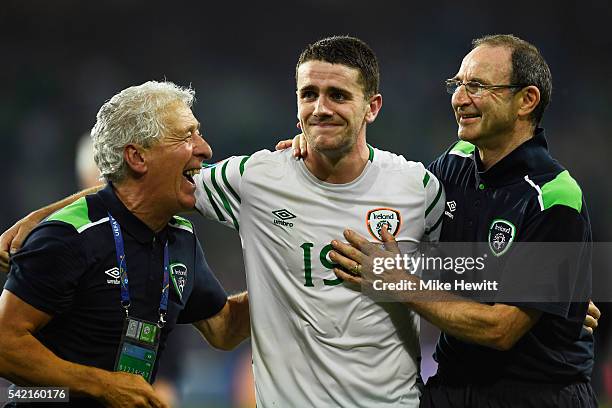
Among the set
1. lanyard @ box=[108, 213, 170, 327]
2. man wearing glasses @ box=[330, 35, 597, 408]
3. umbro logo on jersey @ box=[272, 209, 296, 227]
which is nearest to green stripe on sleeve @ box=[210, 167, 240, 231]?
umbro logo on jersey @ box=[272, 209, 296, 227]

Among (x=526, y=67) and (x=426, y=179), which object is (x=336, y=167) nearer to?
(x=426, y=179)

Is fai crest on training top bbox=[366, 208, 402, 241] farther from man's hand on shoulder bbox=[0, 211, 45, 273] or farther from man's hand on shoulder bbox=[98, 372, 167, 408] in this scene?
man's hand on shoulder bbox=[0, 211, 45, 273]

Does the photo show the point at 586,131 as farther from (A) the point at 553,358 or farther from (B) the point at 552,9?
(A) the point at 553,358

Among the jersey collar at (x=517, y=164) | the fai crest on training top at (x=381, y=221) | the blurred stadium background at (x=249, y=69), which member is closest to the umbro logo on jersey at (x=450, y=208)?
the jersey collar at (x=517, y=164)

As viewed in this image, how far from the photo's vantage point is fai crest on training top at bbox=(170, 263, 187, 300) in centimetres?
307

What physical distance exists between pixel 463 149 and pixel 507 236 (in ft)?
1.88

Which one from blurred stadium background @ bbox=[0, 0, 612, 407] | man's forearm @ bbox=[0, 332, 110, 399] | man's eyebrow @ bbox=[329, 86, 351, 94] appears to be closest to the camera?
man's forearm @ bbox=[0, 332, 110, 399]

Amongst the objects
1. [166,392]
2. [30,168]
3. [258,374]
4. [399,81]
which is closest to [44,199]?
[30,168]

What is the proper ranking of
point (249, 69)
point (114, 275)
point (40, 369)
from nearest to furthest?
point (40, 369) < point (114, 275) < point (249, 69)

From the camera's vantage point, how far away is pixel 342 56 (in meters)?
2.97

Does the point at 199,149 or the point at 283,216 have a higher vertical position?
the point at 199,149

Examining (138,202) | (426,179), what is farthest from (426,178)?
(138,202)

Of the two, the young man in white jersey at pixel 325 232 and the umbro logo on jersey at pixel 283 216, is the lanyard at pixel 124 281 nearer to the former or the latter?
the young man in white jersey at pixel 325 232

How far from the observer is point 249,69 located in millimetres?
8914
